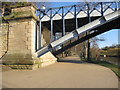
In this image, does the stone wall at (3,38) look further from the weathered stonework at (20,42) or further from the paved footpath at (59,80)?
Result: the paved footpath at (59,80)

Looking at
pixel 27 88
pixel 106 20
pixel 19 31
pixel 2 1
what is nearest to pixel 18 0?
pixel 2 1

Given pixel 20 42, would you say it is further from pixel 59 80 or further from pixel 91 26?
pixel 91 26

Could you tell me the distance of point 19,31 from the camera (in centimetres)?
973

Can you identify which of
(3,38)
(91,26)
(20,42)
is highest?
(91,26)

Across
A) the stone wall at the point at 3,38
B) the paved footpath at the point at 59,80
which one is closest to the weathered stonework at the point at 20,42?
the stone wall at the point at 3,38

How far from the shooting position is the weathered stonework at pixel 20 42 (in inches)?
352

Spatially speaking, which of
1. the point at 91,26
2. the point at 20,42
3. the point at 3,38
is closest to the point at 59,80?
the point at 20,42

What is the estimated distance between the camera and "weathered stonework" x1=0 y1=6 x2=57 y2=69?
8945mm

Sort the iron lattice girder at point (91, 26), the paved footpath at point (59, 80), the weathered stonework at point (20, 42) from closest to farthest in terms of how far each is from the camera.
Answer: the paved footpath at point (59, 80) → the weathered stonework at point (20, 42) → the iron lattice girder at point (91, 26)

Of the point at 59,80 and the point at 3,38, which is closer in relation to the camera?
the point at 59,80

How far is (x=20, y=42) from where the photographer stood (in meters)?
9.60

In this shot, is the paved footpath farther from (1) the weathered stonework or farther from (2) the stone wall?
(2) the stone wall

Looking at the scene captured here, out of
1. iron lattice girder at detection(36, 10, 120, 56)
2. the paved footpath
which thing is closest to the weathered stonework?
iron lattice girder at detection(36, 10, 120, 56)

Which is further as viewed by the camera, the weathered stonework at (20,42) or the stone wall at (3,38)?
the stone wall at (3,38)
